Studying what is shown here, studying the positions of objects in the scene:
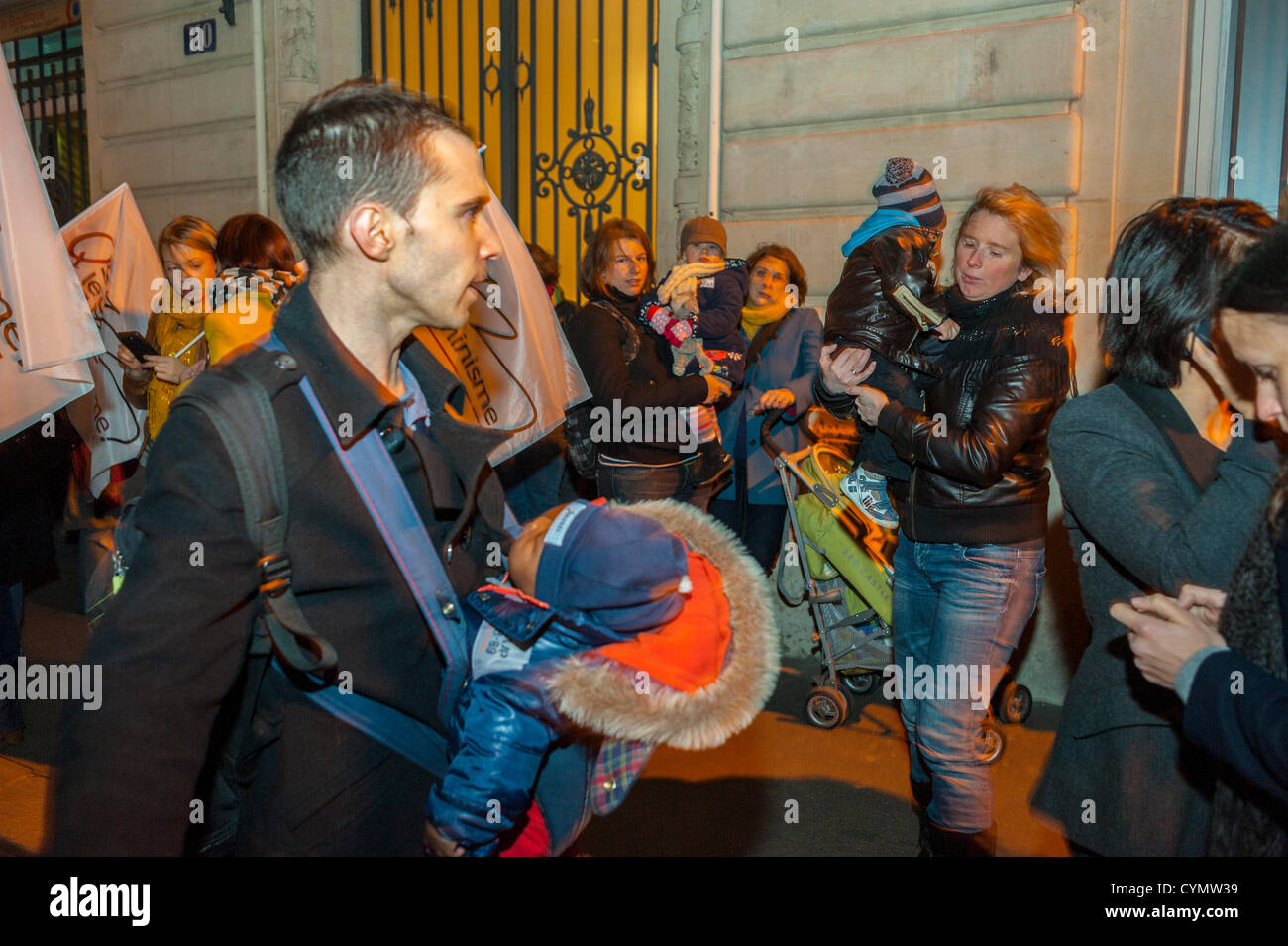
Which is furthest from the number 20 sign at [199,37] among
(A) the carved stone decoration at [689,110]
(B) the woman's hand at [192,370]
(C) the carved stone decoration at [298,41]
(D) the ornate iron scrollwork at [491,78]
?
(B) the woman's hand at [192,370]

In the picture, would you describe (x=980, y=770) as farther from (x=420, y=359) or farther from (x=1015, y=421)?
(x=420, y=359)

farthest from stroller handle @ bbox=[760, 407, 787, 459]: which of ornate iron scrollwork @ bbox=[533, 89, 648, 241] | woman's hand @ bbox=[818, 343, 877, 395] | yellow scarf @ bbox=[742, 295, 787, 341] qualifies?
ornate iron scrollwork @ bbox=[533, 89, 648, 241]

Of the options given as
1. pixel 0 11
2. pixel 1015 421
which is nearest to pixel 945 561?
pixel 1015 421

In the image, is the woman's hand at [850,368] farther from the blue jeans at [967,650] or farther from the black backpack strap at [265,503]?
the black backpack strap at [265,503]

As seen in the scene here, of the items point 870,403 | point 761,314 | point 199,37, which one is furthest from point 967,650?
point 199,37

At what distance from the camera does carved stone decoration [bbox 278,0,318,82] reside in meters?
8.64

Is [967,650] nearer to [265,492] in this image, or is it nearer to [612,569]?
[612,569]

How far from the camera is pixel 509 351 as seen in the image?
150 inches

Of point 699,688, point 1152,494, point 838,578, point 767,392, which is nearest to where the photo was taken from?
point 699,688

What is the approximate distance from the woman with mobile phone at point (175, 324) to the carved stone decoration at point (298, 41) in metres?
3.41

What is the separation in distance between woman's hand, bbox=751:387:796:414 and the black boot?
2.78m

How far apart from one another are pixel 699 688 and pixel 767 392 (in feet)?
13.5

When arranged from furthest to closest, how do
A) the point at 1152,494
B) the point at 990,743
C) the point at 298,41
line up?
the point at 298,41
the point at 990,743
the point at 1152,494

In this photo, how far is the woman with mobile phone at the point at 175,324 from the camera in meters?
5.40
